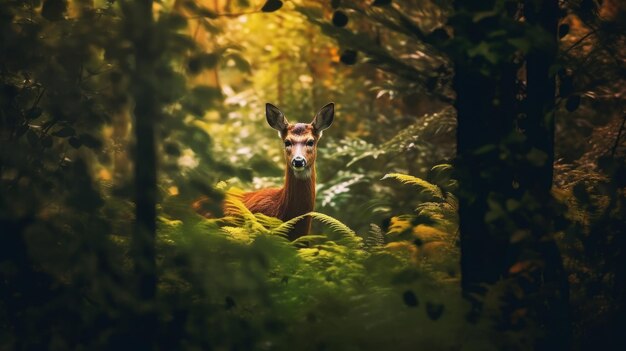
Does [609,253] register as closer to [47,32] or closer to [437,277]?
[437,277]

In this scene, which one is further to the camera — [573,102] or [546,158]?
[573,102]

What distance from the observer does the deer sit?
849 cm

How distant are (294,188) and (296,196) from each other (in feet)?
0.32

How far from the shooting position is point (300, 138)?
29.9 feet

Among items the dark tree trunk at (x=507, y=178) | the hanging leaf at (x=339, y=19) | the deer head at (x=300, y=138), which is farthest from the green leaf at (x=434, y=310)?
the deer head at (x=300, y=138)

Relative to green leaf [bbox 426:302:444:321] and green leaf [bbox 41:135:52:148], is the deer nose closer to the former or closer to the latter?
green leaf [bbox 41:135:52:148]

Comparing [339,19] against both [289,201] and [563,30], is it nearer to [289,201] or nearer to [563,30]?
[563,30]

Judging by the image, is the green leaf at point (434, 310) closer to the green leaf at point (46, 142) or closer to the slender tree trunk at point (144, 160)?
the slender tree trunk at point (144, 160)

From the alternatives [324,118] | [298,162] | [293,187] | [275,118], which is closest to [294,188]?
[293,187]

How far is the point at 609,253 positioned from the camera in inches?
188

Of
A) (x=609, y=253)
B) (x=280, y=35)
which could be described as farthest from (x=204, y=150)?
(x=280, y=35)

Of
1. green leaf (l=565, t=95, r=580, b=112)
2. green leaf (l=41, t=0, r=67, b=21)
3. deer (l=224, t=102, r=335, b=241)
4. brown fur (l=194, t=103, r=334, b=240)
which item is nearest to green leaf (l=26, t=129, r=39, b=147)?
green leaf (l=41, t=0, r=67, b=21)

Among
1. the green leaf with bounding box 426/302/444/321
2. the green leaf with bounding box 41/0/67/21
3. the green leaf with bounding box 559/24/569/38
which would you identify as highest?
the green leaf with bounding box 559/24/569/38

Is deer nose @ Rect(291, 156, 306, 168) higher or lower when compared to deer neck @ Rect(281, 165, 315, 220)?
higher
